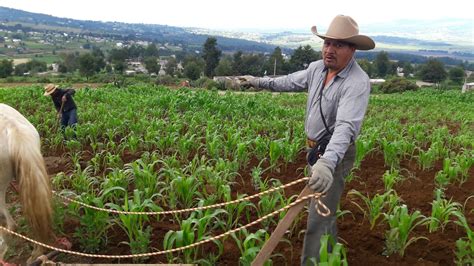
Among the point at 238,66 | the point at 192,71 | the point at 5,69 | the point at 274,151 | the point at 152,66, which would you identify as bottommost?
the point at 152,66

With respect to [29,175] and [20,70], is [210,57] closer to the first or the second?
[20,70]

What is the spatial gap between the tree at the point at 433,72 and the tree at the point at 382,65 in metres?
7.25

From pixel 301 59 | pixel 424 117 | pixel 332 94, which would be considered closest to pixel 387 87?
pixel 301 59

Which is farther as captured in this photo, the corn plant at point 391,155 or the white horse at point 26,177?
the corn plant at point 391,155

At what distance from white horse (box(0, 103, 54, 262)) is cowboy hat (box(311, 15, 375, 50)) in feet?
8.22

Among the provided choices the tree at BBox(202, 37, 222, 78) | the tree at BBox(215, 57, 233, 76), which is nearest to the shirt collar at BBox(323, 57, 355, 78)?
the tree at BBox(215, 57, 233, 76)

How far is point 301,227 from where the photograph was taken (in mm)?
4152

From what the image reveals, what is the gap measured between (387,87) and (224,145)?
117 ft

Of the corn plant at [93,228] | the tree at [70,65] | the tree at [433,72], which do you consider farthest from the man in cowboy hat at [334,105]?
the tree at [70,65]

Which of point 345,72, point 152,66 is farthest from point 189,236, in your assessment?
point 152,66

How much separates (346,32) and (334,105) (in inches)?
21.0

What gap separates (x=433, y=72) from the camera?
188 ft

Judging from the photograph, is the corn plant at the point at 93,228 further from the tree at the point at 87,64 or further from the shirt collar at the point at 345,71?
the tree at the point at 87,64

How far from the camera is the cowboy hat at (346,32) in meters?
2.95
